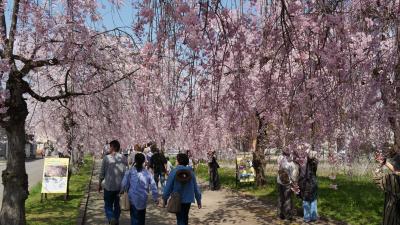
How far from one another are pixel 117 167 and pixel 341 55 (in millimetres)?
5083

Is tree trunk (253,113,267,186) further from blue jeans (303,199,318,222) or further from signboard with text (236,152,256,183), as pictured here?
blue jeans (303,199,318,222)

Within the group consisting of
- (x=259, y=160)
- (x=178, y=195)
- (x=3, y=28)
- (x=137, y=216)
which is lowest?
(x=137, y=216)

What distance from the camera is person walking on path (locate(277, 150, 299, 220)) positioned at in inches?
442

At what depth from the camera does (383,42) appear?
6617 millimetres

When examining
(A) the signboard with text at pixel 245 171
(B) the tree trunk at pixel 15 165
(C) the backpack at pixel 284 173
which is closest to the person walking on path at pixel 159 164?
(A) the signboard with text at pixel 245 171

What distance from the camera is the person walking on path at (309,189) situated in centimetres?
1111

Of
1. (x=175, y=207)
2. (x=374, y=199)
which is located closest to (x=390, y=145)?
(x=374, y=199)

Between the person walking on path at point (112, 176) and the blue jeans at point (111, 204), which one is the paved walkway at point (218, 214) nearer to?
the blue jeans at point (111, 204)

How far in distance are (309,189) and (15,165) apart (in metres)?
6.61

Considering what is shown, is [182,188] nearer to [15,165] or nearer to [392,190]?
[15,165]

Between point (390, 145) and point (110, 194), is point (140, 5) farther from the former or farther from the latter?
point (390, 145)

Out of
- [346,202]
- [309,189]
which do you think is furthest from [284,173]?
[346,202]

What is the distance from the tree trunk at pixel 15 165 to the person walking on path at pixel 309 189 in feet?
20.9

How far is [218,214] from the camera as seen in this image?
12.6 meters
